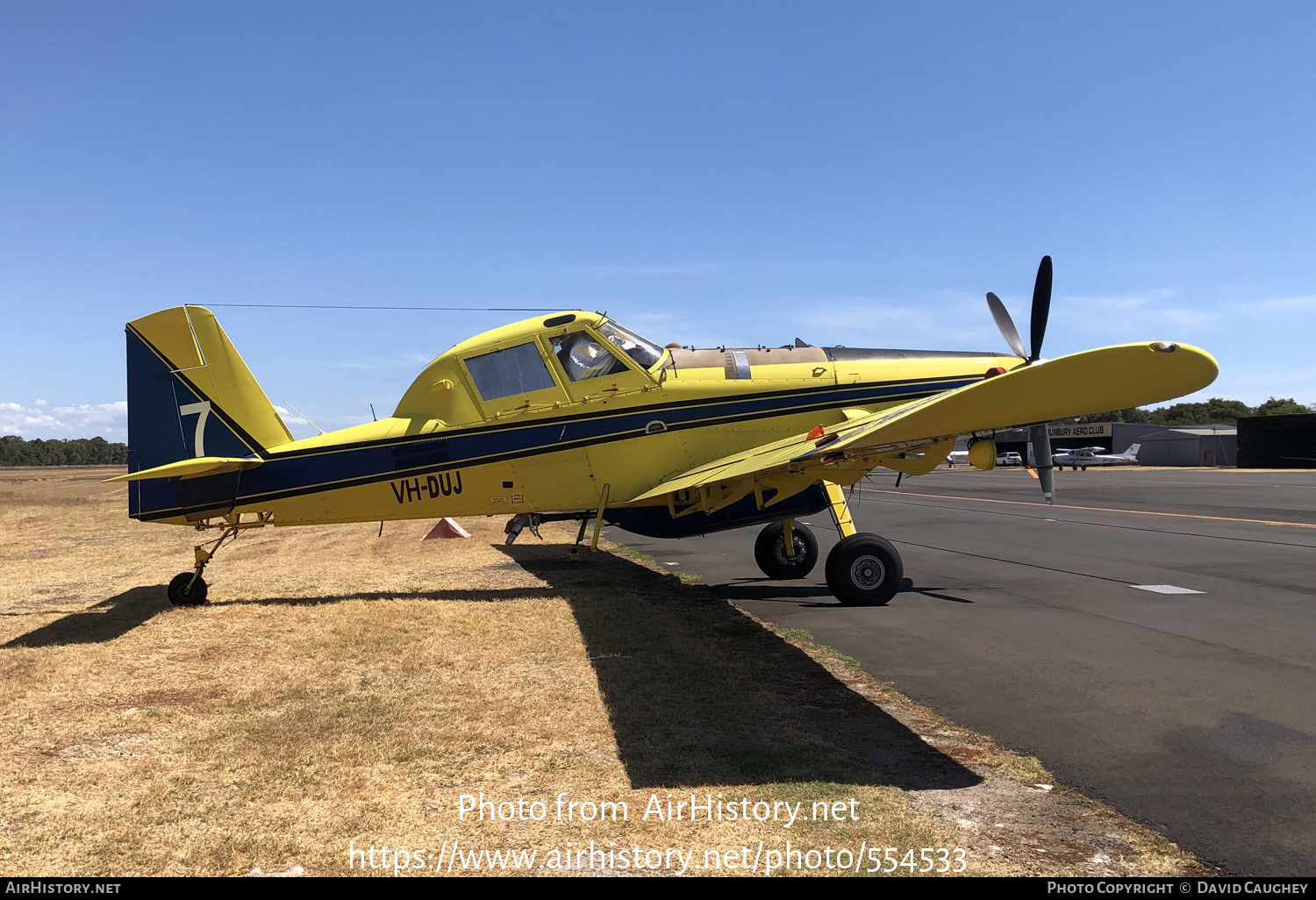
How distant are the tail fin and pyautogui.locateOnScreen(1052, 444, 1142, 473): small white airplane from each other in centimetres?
6523

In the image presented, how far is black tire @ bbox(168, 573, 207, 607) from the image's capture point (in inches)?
416

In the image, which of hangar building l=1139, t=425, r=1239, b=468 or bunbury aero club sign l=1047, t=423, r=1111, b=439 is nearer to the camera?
hangar building l=1139, t=425, r=1239, b=468

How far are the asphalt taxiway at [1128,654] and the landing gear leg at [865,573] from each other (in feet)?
0.72

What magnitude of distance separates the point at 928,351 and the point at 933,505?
791 inches

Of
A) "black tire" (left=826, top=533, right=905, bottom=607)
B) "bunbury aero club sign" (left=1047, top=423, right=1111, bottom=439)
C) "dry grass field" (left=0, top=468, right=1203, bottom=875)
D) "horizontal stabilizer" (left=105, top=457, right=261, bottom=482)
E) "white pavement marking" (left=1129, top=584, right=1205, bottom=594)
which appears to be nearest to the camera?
"dry grass field" (left=0, top=468, right=1203, bottom=875)

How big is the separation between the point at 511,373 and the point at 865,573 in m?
5.44

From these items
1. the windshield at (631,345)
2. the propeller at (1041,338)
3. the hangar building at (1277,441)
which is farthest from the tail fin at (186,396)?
the hangar building at (1277,441)

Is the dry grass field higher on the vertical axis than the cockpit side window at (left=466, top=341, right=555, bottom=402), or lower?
lower

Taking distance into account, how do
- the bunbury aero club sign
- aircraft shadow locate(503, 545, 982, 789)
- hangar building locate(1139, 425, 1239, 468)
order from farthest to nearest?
the bunbury aero club sign → hangar building locate(1139, 425, 1239, 468) → aircraft shadow locate(503, 545, 982, 789)

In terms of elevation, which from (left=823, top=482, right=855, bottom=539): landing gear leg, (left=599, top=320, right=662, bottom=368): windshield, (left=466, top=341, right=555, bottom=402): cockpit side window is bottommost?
(left=823, top=482, right=855, bottom=539): landing gear leg

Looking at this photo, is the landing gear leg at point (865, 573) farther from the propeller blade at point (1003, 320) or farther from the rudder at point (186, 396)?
the rudder at point (186, 396)

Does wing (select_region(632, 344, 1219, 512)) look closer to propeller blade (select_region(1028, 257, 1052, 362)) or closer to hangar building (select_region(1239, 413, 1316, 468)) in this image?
propeller blade (select_region(1028, 257, 1052, 362))

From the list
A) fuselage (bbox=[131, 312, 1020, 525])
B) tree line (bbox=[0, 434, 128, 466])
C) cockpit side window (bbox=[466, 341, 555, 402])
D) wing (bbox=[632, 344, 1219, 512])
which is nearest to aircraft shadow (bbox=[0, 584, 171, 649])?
fuselage (bbox=[131, 312, 1020, 525])

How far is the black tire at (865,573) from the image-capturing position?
33.2ft
